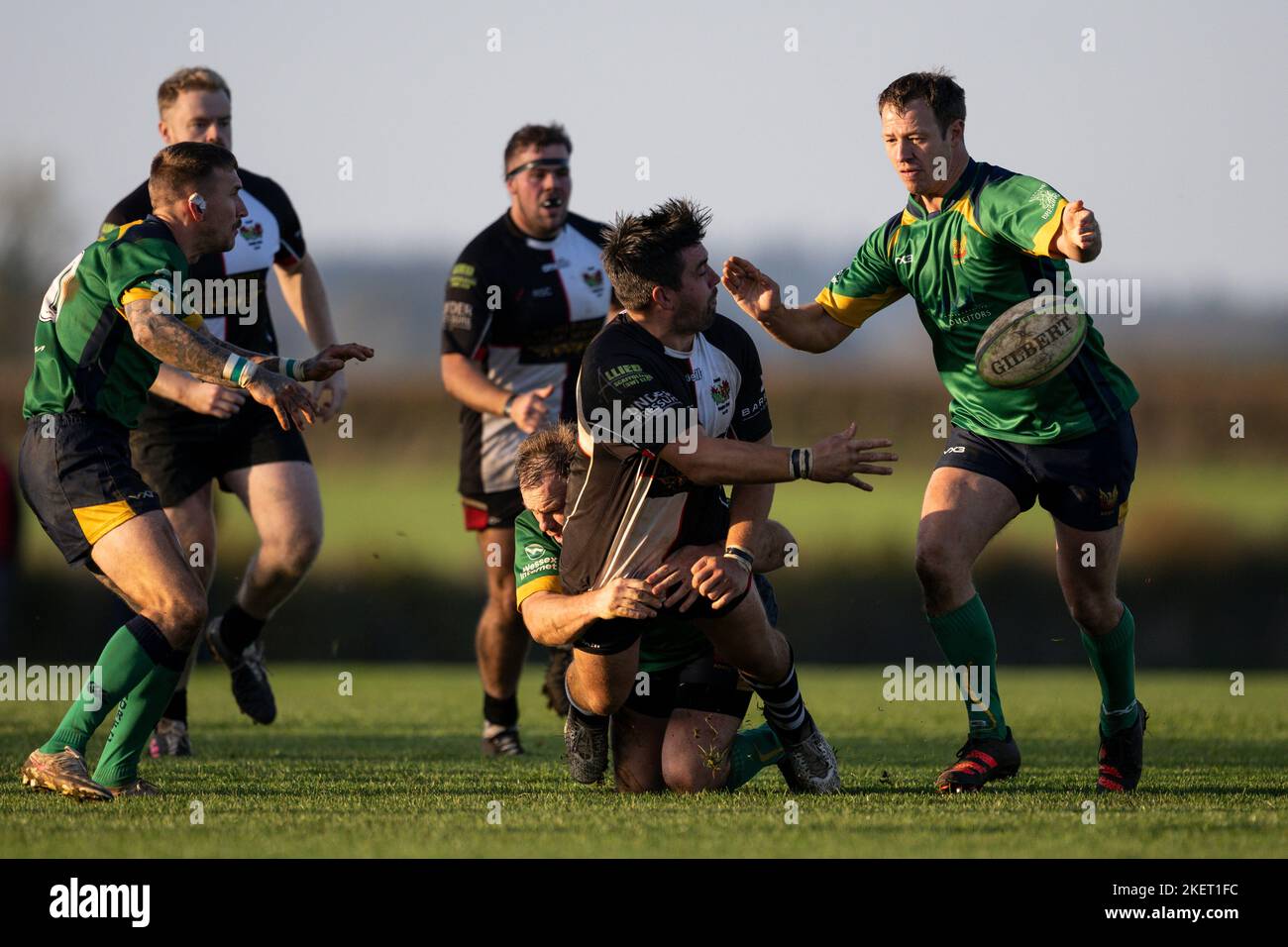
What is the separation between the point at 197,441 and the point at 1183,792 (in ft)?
15.8

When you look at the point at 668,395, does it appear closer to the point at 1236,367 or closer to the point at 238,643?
the point at 238,643

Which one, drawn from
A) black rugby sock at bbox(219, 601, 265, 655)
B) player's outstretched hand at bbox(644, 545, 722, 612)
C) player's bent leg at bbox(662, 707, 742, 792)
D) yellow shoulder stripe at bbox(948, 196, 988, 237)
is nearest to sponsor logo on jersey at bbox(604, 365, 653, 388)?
player's outstretched hand at bbox(644, 545, 722, 612)

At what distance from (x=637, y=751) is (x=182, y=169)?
2.84 metres

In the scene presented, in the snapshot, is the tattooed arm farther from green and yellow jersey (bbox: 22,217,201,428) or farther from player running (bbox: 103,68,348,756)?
player running (bbox: 103,68,348,756)

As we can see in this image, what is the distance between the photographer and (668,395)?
18.8 ft

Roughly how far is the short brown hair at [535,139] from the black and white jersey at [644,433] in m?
2.81

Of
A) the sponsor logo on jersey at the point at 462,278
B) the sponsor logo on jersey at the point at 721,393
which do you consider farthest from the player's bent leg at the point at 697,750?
the sponsor logo on jersey at the point at 462,278

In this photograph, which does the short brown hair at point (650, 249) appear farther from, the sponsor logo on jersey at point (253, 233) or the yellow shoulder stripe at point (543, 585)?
the sponsor logo on jersey at point (253, 233)

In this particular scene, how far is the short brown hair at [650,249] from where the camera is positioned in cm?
588

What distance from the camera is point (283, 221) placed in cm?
837

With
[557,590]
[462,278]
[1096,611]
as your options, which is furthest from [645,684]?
[462,278]

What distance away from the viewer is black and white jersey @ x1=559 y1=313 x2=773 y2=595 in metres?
5.75

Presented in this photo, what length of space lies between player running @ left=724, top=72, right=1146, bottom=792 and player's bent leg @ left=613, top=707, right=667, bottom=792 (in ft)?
3.63
